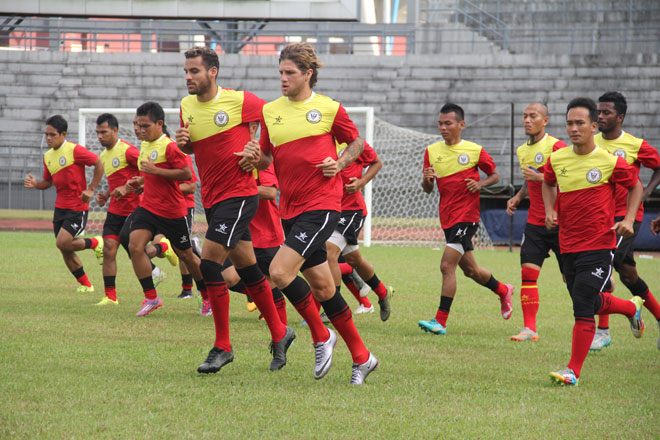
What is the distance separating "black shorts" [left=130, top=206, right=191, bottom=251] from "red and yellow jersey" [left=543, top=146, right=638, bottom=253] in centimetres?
383

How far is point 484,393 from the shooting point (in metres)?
4.95

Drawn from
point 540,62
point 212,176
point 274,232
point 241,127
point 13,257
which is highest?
point 540,62

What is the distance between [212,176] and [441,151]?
9.96 feet

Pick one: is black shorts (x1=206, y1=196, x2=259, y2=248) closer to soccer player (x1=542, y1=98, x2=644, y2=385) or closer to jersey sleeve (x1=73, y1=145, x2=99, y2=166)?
soccer player (x1=542, y1=98, x2=644, y2=385)

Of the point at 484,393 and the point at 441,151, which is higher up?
the point at 441,151

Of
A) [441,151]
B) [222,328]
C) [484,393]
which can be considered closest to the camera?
[484,393]

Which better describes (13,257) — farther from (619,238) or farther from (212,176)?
(619,238)

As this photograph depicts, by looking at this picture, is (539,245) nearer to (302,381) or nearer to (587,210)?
(587,210)

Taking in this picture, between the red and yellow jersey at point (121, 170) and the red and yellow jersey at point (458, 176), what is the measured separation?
3.56m

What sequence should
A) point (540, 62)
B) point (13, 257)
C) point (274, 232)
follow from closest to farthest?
1. point (274, 232)
2. point (13, 257)
3. point (540, 62)

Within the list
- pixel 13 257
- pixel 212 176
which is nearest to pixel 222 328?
pixel 212 176

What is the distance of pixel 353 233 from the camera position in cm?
827

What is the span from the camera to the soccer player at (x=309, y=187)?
5.15 meters

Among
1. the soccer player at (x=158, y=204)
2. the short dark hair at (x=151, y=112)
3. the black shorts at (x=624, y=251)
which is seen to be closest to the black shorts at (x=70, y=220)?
the soccer player at (x=158, y=204)
